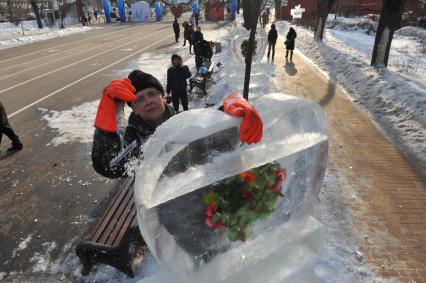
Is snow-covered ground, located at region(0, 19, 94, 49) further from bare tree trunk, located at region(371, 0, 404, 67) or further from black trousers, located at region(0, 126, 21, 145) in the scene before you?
bare tree trunk, located at region(371, 0, 404, 67)

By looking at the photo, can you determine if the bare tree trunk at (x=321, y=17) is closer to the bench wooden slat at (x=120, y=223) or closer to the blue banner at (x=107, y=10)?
the bench wooden slat at (x=120, y=223)

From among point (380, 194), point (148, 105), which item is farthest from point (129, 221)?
point (380, 194)

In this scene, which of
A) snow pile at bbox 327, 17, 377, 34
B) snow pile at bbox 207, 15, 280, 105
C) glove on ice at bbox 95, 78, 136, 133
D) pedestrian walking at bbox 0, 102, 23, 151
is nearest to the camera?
glove on ice at bbox 95, 78, 136, 133

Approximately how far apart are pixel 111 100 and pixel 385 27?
11337mm

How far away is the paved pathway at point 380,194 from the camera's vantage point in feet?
12.5

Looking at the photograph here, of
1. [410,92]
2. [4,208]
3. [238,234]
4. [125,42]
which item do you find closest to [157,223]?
[238,234]

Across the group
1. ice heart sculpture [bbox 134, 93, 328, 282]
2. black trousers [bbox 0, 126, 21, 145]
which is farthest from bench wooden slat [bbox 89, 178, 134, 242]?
black trousers [bbox 0, 126, 21, 145]

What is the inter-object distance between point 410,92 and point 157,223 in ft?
27.3

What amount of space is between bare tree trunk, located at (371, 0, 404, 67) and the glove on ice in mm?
10939

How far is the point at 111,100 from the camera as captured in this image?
2725mm

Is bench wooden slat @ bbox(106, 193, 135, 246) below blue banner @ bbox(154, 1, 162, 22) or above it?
below

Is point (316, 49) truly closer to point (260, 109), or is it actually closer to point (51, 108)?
point (51, 108)

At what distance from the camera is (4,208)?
4.94 meters

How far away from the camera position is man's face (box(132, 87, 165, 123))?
3133 mm
